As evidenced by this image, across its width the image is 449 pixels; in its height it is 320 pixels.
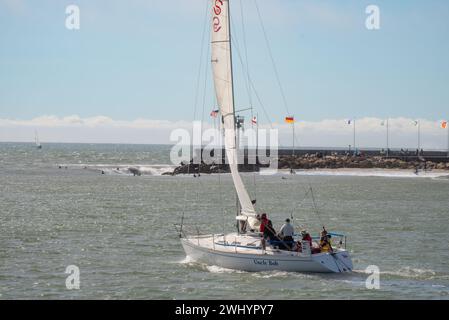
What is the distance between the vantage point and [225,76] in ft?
97.5

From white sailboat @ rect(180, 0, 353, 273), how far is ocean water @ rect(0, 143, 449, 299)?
0.40m

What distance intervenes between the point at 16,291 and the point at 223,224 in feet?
64.0

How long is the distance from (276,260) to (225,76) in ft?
26.3

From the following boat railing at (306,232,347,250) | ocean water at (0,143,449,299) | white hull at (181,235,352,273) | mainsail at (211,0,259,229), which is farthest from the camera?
mainsail at (211,0,259,229)

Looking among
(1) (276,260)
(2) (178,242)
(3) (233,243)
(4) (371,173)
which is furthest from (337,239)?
(4) (371,173)

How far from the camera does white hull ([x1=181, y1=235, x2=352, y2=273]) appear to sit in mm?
25969

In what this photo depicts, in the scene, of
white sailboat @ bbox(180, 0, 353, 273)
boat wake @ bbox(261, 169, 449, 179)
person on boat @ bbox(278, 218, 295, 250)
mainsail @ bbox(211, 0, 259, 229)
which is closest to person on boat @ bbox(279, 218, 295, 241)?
person on boat @ bbox(278, 218, 295, 250)

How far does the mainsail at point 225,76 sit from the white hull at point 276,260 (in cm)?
261

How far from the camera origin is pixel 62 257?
102 ft

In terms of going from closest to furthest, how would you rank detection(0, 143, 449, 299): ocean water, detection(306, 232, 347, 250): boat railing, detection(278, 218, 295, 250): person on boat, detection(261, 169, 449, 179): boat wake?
detection(0, 143, 449, 299): ocean water < detection(278, 218, 295, 250): person on boat < detection(306, 232, 347, 250): boat railing < detection(261, 169, 449, 179): boat wake

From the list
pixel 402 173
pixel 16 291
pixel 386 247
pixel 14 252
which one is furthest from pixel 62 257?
pixel 402 173

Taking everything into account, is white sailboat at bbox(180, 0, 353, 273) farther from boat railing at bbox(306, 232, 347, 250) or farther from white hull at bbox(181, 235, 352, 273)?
boat railing at bbox(306, 232, 347, 250)

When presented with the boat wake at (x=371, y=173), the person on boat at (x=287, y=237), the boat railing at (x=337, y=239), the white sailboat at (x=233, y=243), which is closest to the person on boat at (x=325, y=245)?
the white sailboat at (x=233, y=243)

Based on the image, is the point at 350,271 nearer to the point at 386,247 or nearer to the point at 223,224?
the point at 386,247
